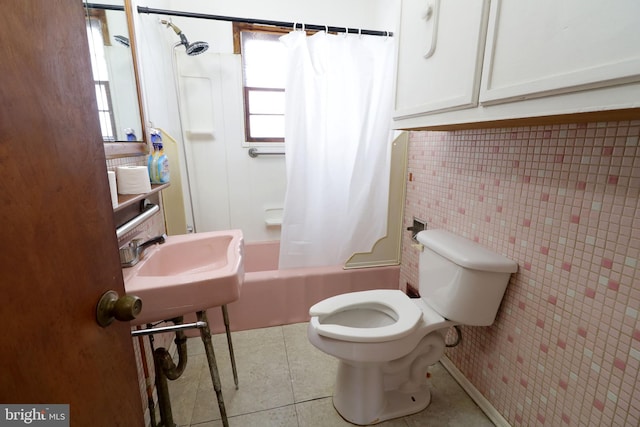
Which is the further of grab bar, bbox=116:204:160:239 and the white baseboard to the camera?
the white baseboard

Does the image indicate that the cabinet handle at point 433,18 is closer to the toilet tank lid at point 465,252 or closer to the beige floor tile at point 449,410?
the toilet tank lid at point 465,252

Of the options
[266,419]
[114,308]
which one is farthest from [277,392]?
[114,308]

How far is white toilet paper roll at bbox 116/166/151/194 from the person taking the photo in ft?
3.51

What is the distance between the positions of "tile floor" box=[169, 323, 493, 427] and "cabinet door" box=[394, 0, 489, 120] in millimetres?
1335

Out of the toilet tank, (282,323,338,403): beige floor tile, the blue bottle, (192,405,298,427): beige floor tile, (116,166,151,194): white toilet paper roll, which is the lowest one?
(192,405,298,427): beige floor tile

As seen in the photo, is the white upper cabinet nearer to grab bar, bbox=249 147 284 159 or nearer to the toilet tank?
the toilet tank

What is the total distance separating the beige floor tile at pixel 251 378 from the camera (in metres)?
1.36

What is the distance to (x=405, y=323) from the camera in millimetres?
1195

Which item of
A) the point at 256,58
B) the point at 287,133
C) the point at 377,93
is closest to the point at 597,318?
the point at 377,93

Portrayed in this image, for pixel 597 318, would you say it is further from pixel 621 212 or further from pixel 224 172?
pixel 224 172

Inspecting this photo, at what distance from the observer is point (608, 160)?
2.71ft

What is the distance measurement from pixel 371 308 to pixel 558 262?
761 millimetres

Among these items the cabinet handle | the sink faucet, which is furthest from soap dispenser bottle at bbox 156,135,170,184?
the cabinet handle

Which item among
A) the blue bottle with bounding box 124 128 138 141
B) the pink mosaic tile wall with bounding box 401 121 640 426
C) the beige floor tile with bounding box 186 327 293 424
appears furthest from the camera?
the beige floor tile with bounding box 186 327 293 424
